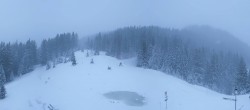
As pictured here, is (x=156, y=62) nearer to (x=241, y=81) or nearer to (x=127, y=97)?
(x=241, y=81)

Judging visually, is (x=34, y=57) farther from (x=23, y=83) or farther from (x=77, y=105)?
(x=77, y=105)

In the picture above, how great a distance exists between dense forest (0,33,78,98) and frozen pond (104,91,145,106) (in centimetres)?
2218

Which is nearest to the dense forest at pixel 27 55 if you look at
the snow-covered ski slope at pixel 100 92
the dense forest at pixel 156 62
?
the dense forest at pixel 156 62

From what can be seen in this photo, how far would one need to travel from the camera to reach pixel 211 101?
211ft

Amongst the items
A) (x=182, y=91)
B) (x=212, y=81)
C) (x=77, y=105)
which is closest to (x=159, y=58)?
(x=212, y=81)

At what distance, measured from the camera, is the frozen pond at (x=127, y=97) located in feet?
193

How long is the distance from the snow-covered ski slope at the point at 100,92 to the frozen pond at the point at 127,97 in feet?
2.99

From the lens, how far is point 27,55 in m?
102

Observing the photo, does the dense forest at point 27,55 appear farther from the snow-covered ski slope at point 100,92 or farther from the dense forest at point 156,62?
the snow-covered ski slope at point 100,92

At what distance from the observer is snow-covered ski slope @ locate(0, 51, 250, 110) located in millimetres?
56875

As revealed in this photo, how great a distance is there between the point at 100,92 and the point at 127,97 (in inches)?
228

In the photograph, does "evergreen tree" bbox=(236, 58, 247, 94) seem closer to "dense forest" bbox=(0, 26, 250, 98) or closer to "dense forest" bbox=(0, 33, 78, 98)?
"dense forest" bbox=(0, 26, 250, 98)

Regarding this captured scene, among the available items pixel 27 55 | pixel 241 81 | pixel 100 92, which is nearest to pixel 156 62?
pixel 241 81

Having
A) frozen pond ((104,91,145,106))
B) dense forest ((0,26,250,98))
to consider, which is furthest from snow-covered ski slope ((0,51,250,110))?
dense forest ((0,26,250,98))
